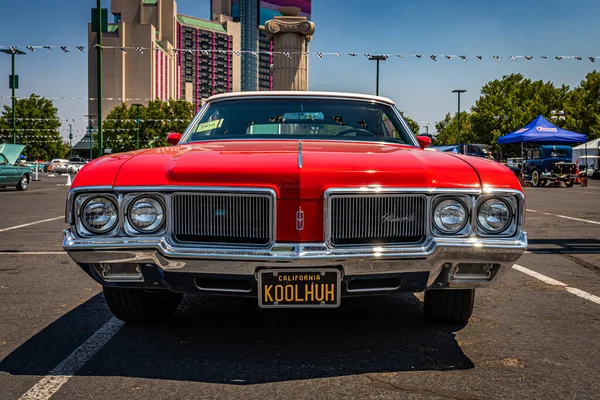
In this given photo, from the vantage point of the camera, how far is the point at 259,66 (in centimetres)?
17050

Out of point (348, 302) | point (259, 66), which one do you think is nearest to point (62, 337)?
point (348, 302)

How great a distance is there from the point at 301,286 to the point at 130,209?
970mm

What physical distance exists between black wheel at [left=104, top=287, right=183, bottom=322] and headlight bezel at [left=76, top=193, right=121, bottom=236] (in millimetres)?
570

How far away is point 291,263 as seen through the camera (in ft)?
9.50

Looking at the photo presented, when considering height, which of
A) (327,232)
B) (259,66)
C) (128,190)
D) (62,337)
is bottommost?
(62,337)

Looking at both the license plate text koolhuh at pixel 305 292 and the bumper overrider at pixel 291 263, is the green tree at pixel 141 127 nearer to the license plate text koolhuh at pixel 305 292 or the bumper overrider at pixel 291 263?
the bumper overrider at pixel 291 263

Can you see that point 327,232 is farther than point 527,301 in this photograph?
No

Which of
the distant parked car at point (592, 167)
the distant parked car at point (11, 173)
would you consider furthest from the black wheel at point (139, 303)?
the distant parked car at point (592, 167)

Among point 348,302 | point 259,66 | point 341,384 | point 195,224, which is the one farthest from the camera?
point 259,66

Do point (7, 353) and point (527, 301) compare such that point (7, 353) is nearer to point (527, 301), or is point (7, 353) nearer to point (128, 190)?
point (128, 190)

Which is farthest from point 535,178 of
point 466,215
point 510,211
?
point 466,215

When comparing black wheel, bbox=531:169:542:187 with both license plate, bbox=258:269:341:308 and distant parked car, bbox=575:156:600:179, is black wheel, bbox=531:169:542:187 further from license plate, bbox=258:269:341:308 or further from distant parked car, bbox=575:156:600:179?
license plate, bbox=258:269:341:308

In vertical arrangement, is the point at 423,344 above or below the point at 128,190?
below

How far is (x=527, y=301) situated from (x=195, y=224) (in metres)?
2.83
